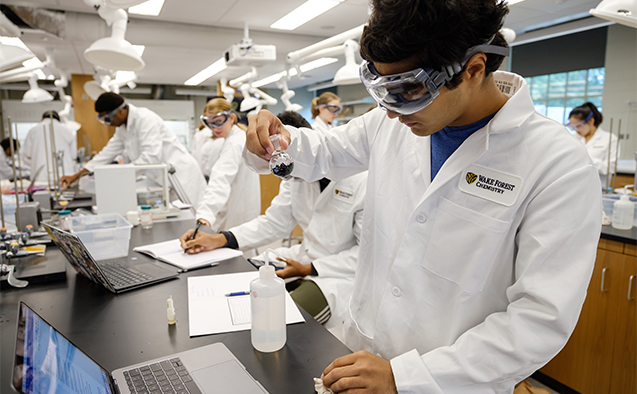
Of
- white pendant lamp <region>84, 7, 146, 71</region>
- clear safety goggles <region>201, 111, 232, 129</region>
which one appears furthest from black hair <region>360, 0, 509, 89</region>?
→ clear safety goggles <region>201, 111, 232, 129</region>

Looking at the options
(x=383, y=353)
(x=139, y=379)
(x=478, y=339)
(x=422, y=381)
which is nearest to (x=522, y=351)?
(x=478, y=339)

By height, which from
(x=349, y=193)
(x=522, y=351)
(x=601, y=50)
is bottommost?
(x=522, y=351)

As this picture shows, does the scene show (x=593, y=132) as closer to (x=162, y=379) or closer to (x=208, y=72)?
Answer: (x=162, y=379)

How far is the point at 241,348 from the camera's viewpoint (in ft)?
3.05

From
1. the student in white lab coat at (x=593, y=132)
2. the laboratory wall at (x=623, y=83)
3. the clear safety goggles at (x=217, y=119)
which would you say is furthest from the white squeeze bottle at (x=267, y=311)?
the laboratory wall at (x=623, y=83)

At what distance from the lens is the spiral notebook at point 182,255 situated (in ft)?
4.94

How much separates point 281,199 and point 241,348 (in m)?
1.28

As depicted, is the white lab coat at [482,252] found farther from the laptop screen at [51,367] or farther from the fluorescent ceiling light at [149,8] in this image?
the fluorescent ceiling light at [149,8]

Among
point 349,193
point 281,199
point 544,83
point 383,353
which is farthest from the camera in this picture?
point 544,83

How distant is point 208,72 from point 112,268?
886cm

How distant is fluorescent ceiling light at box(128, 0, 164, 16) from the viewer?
454 centimetres

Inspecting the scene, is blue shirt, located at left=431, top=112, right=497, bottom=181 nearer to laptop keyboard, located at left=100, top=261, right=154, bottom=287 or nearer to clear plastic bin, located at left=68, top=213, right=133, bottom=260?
laptop keyboard, located at left=100, top=261, right=154, bottom=287

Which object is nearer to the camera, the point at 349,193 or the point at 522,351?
the point at 522,351

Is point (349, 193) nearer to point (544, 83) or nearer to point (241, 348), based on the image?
point (241, 348)
